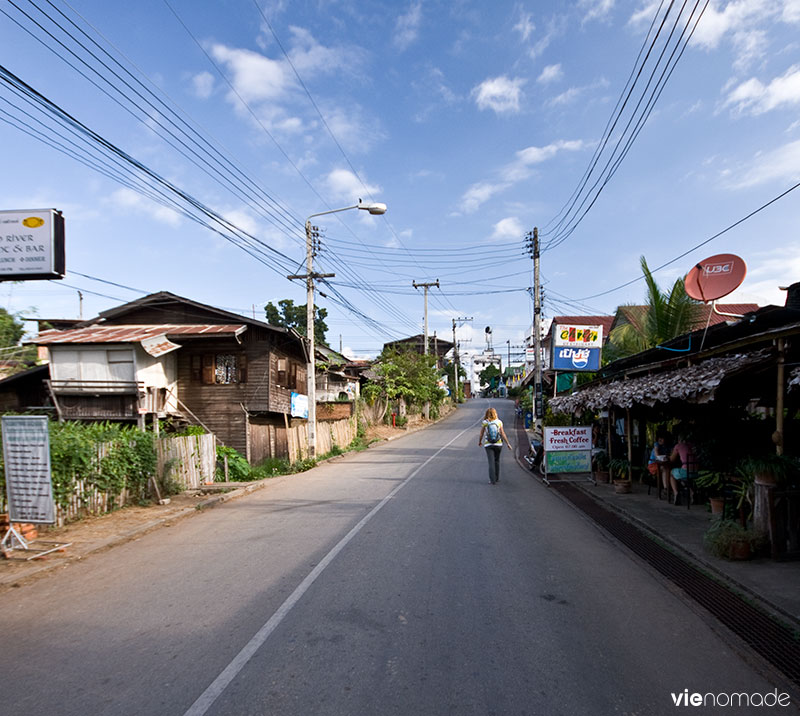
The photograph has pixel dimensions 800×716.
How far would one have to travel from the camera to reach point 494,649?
4125 mm

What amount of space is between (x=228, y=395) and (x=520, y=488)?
496 inches

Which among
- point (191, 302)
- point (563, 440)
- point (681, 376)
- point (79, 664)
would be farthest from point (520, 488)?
point (191, 302)

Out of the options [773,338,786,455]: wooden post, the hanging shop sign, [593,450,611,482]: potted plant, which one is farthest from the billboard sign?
the hanging shop sign

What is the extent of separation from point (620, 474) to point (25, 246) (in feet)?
43.7

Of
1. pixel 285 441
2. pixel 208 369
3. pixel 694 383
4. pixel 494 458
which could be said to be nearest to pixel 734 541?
pixel 694 383

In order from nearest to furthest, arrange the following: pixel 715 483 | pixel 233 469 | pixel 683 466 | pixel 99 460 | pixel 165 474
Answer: pixel 715 483 < pixel 99 460 < pixel 683 466 < pixel 165 474 < pixel 233 469

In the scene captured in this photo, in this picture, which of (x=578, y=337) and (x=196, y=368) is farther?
(x=196, y=368)

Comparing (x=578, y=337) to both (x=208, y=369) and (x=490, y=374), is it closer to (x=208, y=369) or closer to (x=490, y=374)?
(x=208, y=369)

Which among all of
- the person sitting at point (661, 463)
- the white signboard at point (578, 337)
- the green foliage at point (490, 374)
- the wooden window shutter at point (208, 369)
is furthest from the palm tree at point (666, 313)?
the green foliage at point (490, 374)

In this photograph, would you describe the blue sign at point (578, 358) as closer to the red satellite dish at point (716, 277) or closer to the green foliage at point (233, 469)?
the red satellite dish at point (716, 277)

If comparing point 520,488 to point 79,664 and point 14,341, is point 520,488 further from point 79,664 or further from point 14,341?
point 14,341

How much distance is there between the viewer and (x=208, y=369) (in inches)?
837

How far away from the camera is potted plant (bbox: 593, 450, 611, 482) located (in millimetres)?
14625

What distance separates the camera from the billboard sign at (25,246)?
7.68 metres
